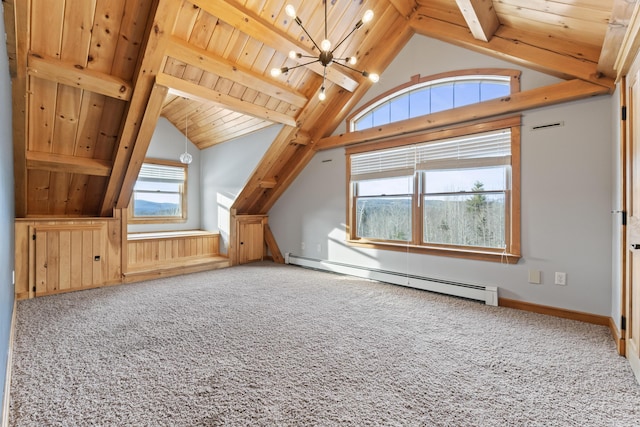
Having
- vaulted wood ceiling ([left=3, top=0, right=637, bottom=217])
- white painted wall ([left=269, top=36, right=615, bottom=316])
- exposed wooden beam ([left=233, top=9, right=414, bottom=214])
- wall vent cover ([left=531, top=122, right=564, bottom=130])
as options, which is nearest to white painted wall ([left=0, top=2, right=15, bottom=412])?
Answer: vaulted wood ceiling ([left=3, top=0, right=637, bottom=217])

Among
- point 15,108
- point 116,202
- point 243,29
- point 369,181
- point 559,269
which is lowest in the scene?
point 559,269

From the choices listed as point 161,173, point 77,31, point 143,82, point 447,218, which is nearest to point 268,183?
point 161,173

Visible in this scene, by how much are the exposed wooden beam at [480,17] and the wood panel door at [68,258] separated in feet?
16.1

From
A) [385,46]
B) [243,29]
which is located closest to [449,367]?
[243,29]

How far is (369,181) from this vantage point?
440 centimetres

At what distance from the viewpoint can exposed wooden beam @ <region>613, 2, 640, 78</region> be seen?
1.67 m

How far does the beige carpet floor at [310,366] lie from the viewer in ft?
4.91

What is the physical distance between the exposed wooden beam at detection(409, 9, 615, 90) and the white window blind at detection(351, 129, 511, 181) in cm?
67

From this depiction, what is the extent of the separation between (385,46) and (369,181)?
71.3 inches

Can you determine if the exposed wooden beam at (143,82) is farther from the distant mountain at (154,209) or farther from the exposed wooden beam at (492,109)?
the exposed wooden beam at (492,109)

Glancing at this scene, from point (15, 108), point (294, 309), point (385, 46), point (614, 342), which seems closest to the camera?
point (614, 342)

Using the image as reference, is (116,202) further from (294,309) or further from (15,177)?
(294,309)

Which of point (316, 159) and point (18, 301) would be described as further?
point (316, 159)

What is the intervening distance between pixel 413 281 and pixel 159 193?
493 centimetres
